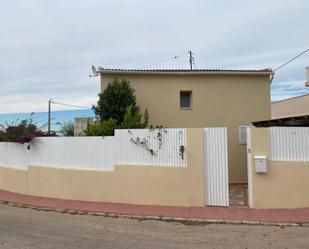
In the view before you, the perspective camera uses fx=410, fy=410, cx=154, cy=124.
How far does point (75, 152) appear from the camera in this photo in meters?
14.6

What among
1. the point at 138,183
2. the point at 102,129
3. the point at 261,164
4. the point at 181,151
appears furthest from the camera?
the point at 102,129

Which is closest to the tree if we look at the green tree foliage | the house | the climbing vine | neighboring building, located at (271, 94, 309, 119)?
the green tree foliage

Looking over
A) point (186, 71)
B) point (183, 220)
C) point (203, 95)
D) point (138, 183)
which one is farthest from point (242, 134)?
point (183, 220)

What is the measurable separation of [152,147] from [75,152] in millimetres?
→ 3257

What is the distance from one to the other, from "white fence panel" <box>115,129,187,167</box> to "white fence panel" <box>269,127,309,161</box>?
8.48 ft

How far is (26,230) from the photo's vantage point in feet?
31.9

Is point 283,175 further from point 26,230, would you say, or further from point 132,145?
point 26,230

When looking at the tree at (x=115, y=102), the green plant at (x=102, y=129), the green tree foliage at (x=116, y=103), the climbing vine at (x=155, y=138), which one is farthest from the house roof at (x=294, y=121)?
the tree at (x=115, y=102)

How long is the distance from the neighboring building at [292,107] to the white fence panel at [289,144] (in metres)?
21.1

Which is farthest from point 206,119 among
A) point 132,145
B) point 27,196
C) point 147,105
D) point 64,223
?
point 64,223

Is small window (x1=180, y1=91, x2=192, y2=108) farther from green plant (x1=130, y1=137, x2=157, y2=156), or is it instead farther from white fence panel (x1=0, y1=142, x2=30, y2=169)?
white fence panel (x1=0, y1=142, x2=30, y2=169)

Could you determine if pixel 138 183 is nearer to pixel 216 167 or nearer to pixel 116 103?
pixel 216 167

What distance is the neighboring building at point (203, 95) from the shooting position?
1953 centimetres

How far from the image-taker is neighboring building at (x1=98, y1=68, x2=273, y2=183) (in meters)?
19.5
